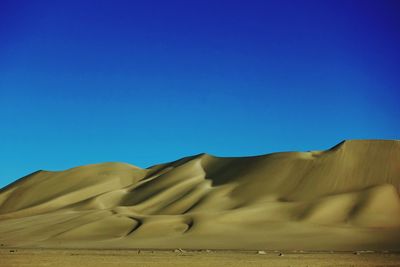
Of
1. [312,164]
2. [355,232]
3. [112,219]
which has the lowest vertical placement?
[355,232]

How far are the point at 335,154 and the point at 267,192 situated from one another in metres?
15.9

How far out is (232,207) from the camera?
335ft

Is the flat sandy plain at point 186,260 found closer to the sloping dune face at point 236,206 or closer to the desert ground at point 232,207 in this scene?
the desert ground at point 232,207

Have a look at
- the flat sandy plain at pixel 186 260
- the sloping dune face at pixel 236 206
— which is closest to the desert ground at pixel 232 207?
the sloping dune face at pixel 236 206

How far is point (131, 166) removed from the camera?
15950cm

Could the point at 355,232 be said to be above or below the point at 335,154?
below

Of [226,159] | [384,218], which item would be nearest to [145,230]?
[384,218]

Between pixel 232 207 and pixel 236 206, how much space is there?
74cm

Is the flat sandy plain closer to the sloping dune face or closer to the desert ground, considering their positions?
the desert ground

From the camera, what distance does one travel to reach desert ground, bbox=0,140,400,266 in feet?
257

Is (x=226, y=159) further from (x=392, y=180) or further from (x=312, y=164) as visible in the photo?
(x=392, y=180)

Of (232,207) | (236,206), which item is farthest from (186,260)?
(236,206)

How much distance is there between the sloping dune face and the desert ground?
0.57 feet

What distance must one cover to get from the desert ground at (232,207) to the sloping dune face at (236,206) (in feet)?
0.57
